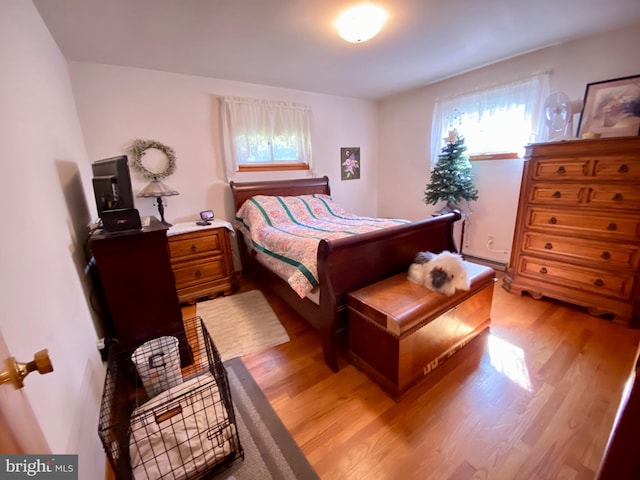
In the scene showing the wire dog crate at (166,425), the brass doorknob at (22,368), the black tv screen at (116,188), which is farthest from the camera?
the black tv screen at (116,188)

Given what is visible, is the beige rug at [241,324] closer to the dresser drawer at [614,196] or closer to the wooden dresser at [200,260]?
the wooden dresser at [200,260]

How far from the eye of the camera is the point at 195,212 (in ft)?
10.0

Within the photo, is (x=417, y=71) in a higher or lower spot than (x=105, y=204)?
higher

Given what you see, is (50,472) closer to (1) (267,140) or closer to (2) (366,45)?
(2) (366,45)

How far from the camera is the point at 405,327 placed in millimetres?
1407

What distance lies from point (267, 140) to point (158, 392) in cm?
281

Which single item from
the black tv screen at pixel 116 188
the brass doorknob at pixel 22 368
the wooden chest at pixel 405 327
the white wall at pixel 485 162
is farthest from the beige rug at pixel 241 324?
the white wall at pixel 485 162

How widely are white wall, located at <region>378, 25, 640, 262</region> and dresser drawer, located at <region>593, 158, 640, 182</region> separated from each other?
0.73m

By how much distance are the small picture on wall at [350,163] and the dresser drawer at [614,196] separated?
277 cm

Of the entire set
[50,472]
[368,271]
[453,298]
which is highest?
[50,472]

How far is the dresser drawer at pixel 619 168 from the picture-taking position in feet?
6.27

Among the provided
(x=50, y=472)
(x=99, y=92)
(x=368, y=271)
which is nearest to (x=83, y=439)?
(x=50, y=472)

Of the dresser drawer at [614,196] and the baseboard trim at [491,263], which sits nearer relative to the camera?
the dresser drawer at [614,196]

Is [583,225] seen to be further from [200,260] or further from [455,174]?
[200,260]
